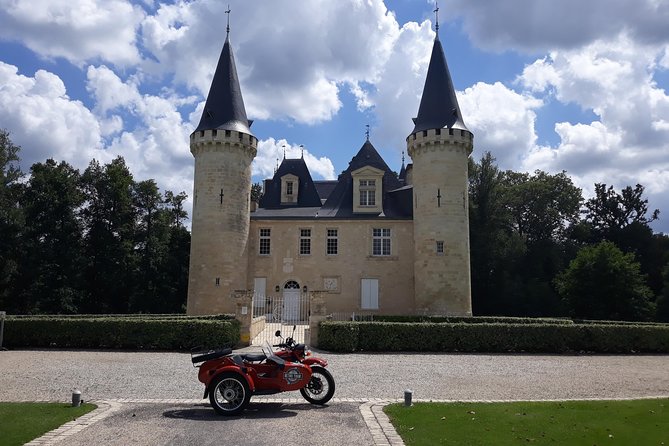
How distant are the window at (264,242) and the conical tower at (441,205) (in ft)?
27.1

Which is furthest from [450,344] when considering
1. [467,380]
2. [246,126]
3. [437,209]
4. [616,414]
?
[246,126]

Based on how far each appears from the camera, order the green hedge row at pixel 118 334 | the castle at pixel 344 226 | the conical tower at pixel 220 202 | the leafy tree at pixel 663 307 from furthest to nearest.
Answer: the leafy tree at pixel 663 307
the castle at pixel 344 226
the conical tower at pixel 220 202
the green hedge row at pixel 118 334

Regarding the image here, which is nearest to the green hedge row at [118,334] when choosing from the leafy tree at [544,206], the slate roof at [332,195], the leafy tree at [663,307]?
the slate roof at [332,195]

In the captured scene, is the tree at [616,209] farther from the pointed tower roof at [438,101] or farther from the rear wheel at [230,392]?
the rear wheel at [230,392]

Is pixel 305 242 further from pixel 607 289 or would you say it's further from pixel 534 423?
pixel 534 423

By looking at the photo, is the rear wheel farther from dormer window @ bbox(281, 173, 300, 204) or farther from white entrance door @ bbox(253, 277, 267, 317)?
dormer window @ bbox(281, 173, 300, 204)

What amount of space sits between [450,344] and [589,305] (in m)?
18.1

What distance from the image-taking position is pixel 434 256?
26625mm

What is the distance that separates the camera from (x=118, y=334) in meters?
16.0

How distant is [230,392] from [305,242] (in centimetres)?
2186

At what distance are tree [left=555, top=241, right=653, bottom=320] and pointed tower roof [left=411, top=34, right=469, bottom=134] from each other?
11588 millimetres

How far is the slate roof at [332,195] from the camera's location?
98.8 ft

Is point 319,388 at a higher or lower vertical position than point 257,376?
lower

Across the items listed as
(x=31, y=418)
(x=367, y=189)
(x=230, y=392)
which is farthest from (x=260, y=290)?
(x=31, y=418)
